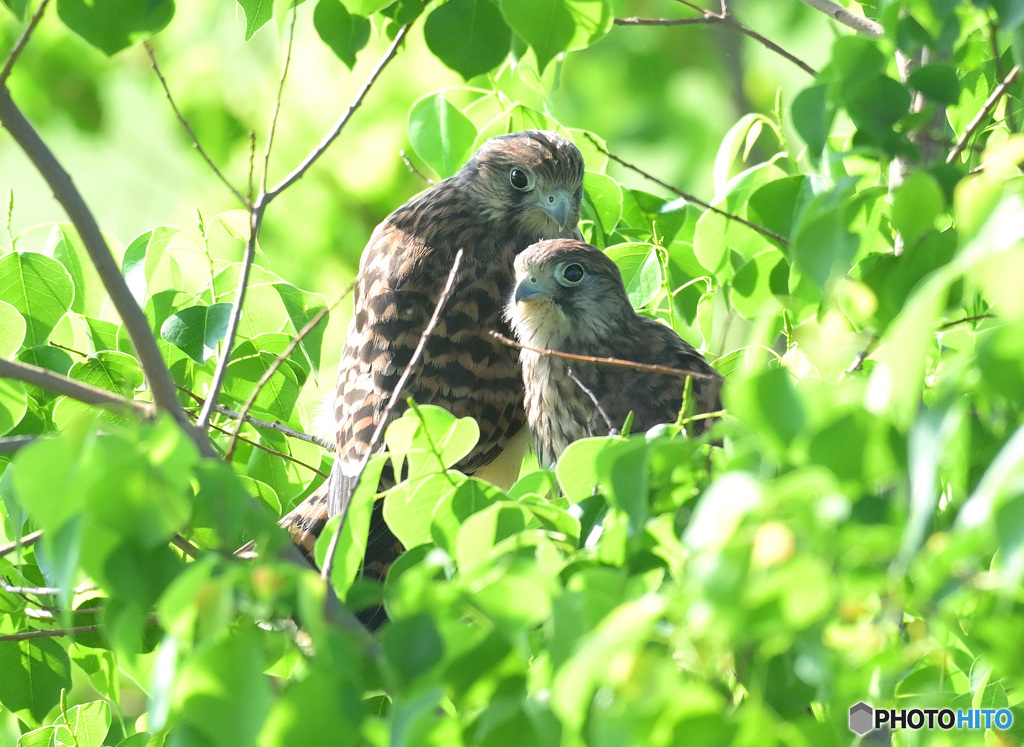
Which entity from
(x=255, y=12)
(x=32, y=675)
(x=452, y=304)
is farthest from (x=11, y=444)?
(x=452, y=304)

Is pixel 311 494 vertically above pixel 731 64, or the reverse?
pixel 731 64

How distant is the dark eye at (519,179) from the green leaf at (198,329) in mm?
1465

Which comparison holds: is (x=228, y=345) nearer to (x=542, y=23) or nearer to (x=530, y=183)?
(x=542, y=23)

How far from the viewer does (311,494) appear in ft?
10.0

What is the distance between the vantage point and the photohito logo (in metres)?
1.53

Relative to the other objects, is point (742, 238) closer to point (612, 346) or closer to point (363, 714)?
point (612, 346)

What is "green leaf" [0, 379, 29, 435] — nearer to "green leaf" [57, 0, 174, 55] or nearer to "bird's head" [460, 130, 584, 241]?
"green leaf" [57, 0, 174, 55]

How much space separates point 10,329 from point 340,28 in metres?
0.86

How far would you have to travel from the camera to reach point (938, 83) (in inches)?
53.4

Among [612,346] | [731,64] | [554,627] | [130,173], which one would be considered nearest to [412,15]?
[612,346]

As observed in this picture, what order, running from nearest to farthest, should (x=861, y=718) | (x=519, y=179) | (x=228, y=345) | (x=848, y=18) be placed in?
(x=861, y=718) → (x=228, y=345) → (x=848, y=18) → (x=519, y=179)

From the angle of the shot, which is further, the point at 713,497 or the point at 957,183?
the point at 957,183

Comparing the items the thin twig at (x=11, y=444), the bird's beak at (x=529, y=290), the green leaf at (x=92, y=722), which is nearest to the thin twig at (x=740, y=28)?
the bird's beak at (x=529, y=290)

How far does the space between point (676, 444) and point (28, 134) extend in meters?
1.06
